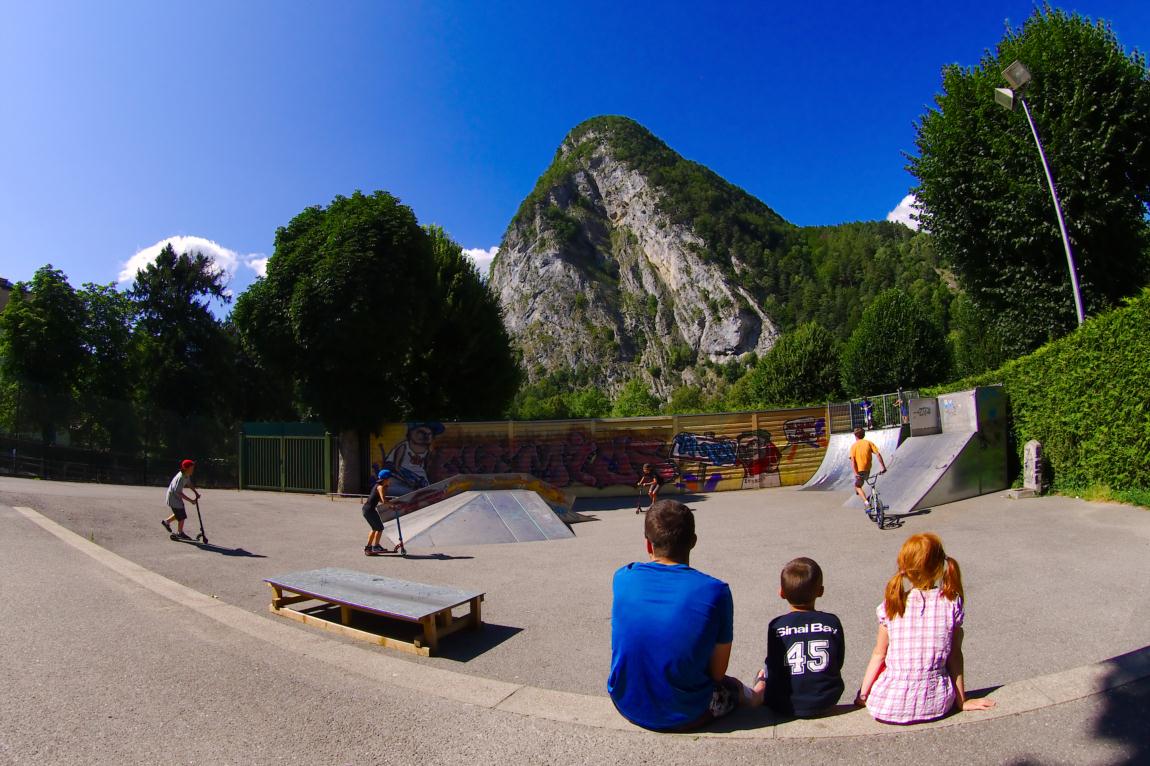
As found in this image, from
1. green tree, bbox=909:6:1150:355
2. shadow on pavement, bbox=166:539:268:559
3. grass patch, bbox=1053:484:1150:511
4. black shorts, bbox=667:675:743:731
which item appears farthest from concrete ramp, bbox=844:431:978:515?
shadow on pavement, bbox=166:539:268:559

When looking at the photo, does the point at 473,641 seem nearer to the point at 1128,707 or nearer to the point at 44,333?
the point at 1128,707

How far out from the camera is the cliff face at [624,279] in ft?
518

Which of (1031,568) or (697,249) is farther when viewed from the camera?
(697,249)

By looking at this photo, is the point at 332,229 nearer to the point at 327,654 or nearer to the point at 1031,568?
the point at 327,654

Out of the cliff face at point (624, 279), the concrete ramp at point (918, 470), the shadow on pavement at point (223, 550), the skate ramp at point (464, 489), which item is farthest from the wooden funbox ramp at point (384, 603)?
the cliff face at point (624, 279)

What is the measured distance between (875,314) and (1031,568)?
31.7 m

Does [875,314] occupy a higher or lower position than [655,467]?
higher

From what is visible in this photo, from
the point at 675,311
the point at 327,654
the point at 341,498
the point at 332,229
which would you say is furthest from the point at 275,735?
the point at 675,311

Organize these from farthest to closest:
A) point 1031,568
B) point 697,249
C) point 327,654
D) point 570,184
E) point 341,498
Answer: point 570,184 < point 697,249 < point 341,498 < point 1031,568 < point 327,654

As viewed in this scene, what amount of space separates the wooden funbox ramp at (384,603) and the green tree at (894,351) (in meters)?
32.5

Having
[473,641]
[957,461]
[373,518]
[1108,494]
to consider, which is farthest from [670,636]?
[957,461]

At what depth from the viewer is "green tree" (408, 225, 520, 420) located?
2717cm

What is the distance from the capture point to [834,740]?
3.23m

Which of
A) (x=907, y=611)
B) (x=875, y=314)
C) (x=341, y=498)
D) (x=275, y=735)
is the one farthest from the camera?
(x=875, y=314)
